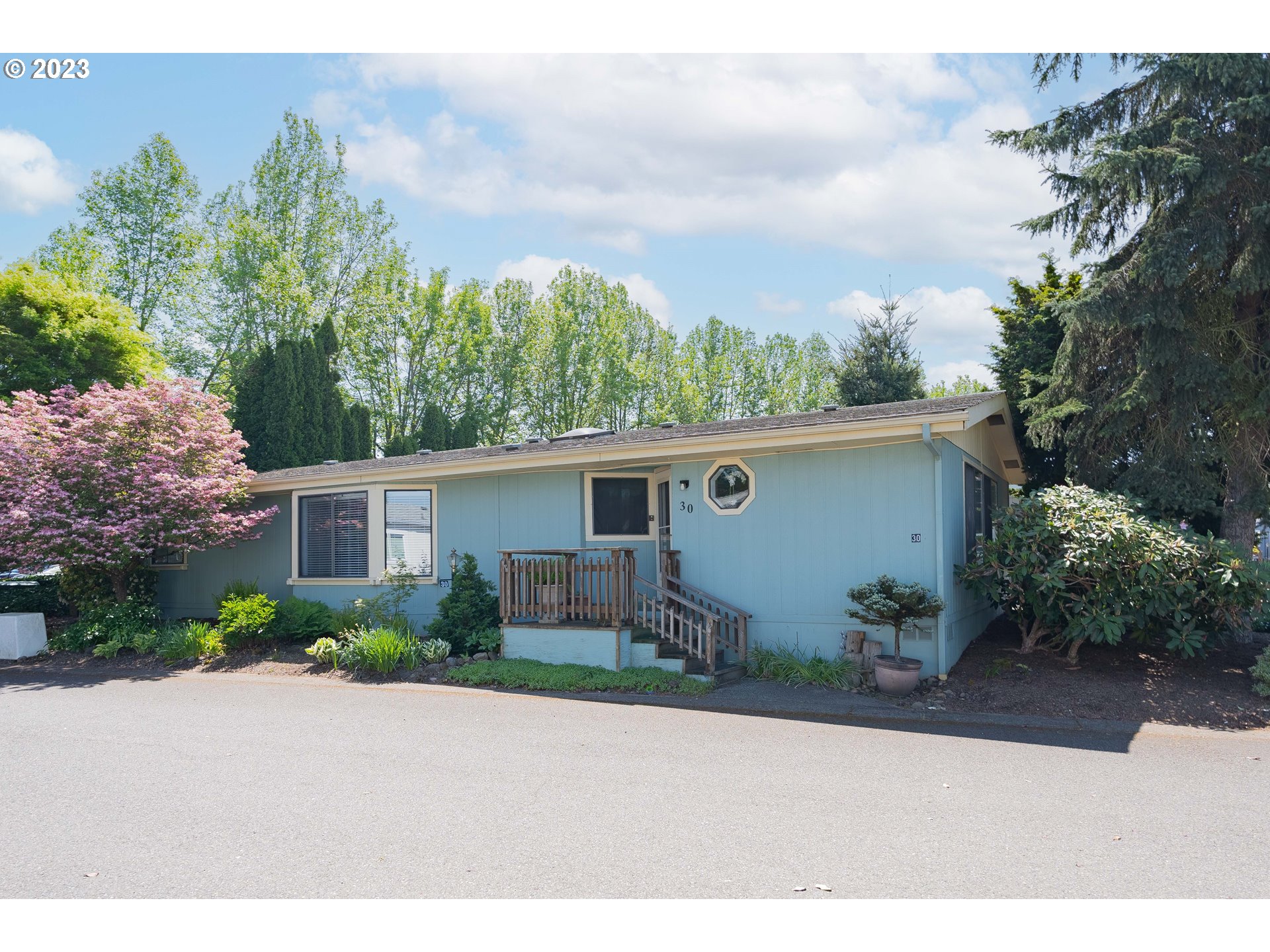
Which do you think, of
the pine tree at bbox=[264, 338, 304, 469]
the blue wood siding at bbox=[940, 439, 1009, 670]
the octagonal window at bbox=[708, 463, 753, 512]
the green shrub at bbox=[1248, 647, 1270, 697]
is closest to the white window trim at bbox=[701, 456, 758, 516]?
the octagonal window at bbox=[708, 463, 753, 512]

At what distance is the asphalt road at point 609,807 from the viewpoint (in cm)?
385

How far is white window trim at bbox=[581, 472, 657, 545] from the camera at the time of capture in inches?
441

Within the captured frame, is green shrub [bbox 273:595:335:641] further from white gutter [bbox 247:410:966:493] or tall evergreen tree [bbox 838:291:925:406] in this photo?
tall evergreen tree [bbox 838:291:925:406]

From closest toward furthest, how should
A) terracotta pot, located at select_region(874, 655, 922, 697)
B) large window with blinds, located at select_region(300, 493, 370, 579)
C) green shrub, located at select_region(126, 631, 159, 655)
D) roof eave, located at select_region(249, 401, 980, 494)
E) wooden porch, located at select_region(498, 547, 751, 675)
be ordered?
terracotta pot, located at select_region(874, 655, 922, 697), roof eave, located at select_region(249, 401, 980, 494), wooden porch, located at select_region(498, 547, 751, 675), green shrub, located at select_region(126, 631, 159, 655), large window with blinds, located at select_region(300, 493, 370, 579)

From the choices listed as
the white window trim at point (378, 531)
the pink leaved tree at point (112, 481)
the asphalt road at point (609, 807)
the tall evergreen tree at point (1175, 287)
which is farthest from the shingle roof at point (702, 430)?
the asphalt road at point (609, 807)

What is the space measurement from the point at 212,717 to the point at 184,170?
22265mm

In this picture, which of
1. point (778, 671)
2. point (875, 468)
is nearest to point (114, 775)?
point (778, 671)

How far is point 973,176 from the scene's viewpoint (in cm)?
1166

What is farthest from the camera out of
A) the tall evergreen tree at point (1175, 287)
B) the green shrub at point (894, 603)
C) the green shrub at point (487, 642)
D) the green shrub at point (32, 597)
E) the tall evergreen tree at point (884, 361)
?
the tall evergreen tree at point (884, 361)

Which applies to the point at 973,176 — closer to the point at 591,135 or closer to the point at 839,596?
the point at 591,135

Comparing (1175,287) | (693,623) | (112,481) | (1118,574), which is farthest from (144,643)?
(1175,287)

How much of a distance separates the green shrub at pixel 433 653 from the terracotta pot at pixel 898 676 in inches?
207

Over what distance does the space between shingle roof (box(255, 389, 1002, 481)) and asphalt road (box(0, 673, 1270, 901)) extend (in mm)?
3462

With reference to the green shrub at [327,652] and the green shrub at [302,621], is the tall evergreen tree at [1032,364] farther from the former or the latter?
the green shrub at [302,621]
